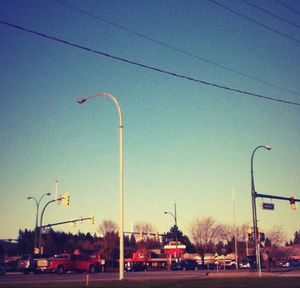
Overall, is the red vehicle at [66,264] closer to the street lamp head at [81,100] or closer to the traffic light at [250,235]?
the traffic light at [250,235]

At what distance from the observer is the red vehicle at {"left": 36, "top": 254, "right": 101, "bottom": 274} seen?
42031 mm

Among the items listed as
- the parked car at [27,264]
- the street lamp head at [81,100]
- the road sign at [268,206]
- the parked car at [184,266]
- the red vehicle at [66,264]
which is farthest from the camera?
the parked car at [184,266]

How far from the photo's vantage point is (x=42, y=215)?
163 feet

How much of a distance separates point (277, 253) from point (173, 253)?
166 ft

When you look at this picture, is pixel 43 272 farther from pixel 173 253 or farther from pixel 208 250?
pixel 208 250

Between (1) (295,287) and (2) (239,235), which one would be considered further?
(2) (239,235)

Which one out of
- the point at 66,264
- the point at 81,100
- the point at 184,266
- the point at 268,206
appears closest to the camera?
the point at 81,100

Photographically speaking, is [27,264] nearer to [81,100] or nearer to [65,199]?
[65,199]

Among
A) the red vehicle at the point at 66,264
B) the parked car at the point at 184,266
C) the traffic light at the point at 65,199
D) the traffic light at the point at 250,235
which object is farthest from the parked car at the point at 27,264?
the traffic light at the point at 250,235

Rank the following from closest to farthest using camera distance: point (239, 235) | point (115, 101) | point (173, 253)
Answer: point (115, 101), point (173, 253), point (239, 235)

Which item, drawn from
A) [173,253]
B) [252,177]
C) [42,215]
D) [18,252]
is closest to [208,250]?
[173,253]

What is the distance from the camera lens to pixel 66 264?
42781 mm

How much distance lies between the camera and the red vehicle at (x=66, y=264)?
138 ft

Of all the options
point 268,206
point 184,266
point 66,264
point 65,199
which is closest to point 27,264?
point 66,264
